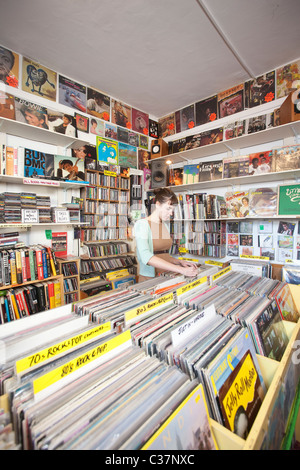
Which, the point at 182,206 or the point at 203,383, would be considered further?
the point at 182,206

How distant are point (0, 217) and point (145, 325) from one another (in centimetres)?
204

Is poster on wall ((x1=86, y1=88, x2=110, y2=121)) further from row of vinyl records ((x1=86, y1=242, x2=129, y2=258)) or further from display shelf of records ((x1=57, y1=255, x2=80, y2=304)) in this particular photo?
display shelf of records ((x1=57, y1=255, x2=80, y2=304))

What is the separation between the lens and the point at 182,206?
311 cm

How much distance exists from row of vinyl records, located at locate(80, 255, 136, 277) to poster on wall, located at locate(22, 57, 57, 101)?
223 centimetres

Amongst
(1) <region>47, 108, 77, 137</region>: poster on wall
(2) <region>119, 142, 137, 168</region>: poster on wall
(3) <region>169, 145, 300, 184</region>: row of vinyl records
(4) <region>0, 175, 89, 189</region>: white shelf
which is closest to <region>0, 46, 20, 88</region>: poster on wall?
(1) <region>47, 108, 77, 137</region>: poster on wall

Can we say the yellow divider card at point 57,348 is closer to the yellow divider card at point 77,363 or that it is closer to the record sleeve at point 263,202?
the yellow divider card at point 77,363

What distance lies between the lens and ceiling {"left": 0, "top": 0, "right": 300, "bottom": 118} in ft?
5.90

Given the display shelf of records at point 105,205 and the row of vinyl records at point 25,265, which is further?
the display shelf of records at point 105,205

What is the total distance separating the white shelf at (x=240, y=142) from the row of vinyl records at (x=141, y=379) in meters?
2.22

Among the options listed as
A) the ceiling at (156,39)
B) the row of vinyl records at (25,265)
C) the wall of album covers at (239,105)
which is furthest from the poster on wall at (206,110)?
the row of vinyl records at (25,265)

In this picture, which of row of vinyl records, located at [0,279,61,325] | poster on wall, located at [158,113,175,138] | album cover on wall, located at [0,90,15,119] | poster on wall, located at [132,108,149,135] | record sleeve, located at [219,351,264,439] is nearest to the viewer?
record sleeve, located at [219,351,264,439]

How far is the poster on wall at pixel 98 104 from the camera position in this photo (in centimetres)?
298
